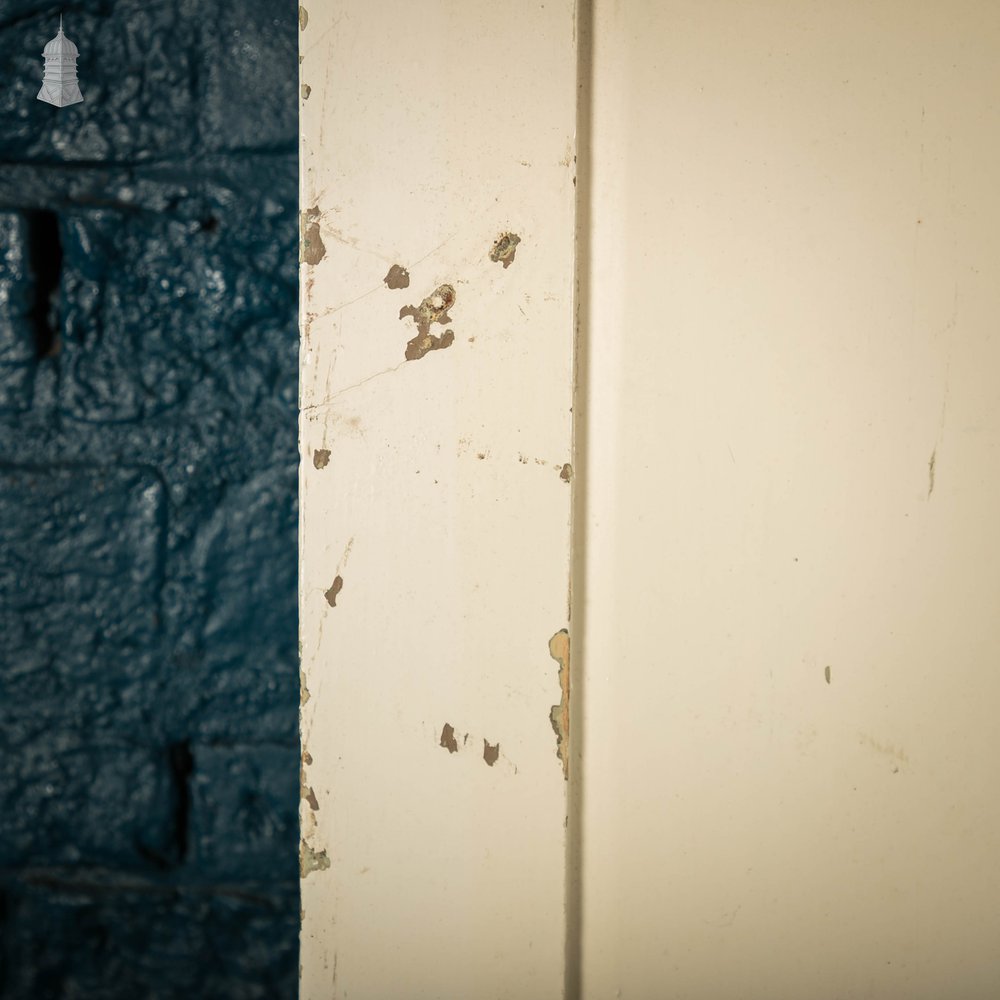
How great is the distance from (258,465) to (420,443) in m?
0.24

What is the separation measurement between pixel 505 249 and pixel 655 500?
248mm

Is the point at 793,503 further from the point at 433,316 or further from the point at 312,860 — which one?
the point at 312,860

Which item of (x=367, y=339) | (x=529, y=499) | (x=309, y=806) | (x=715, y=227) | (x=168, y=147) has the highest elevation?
(x=168, y=147)

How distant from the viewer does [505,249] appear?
0.59 metres

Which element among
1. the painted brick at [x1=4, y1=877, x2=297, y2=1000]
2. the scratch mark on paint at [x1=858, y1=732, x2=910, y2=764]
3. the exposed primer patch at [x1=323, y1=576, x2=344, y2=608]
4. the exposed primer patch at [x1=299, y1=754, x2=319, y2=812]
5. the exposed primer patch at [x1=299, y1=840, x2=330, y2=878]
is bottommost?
the painted brick at [x1=4, y1=877, x2=297, y2=1000]

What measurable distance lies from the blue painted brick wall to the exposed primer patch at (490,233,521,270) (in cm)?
26

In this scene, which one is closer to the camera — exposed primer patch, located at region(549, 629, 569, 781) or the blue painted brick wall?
exposed primer patch, located at region(549, 629, 569, 781)

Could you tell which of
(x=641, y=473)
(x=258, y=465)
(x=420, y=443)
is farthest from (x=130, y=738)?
(x=641, y=473)

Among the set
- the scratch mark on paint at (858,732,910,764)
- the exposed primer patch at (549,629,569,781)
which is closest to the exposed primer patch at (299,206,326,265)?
the exposed primer patch at (549,629,569,781)

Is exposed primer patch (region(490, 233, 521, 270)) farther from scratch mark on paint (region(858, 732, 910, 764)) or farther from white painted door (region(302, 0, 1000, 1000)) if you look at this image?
scratch mark on paint (region(858, 732, 910, 764))

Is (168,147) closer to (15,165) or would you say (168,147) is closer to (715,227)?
(15,165)

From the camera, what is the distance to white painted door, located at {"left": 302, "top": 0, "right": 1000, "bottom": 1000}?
59 centimetres

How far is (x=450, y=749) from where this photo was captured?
60cm

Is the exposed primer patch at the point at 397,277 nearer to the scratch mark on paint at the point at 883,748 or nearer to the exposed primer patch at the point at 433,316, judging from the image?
the exposed primer patch at the point at 433,316
